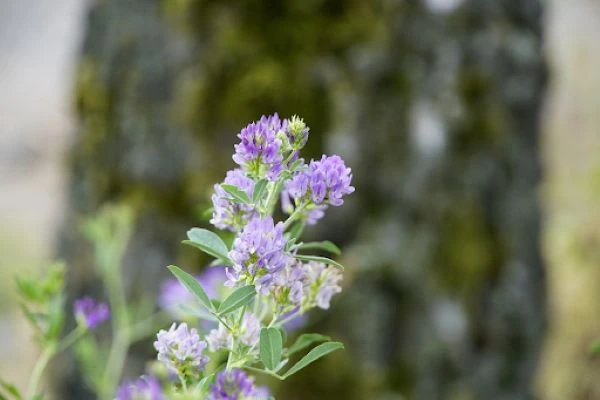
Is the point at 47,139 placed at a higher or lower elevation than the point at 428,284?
higher

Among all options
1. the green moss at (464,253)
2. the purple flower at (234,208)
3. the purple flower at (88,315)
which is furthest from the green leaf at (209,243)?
the green moss at (464,253)

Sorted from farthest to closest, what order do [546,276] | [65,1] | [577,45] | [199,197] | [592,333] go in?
[65,1] < [577,45] < [592,333] < [546,276] < [199,197]

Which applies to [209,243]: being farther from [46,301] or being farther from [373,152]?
[373,152]

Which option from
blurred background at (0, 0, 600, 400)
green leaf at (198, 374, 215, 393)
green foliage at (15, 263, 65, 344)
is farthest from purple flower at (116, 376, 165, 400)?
blurred background at (0, 0, 600, 400)

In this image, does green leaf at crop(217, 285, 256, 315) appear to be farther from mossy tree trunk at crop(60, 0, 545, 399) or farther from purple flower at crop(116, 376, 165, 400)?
mossy tree trunk at crop(60, 0, 545, 399)

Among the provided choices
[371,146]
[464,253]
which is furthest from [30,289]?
[464,253]

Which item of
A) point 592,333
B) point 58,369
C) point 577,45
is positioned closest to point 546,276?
point 592,333

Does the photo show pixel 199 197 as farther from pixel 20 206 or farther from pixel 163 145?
pixel 20 206
